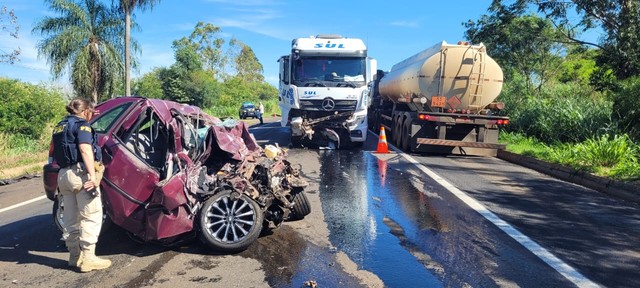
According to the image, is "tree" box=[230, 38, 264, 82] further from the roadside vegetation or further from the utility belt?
the utility belt

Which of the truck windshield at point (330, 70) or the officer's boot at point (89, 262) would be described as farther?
the truck windshield at point (330, 70)

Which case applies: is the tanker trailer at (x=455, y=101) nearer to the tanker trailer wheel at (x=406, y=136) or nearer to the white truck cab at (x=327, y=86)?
the tanker trailer wheel at (x=406, y=136)

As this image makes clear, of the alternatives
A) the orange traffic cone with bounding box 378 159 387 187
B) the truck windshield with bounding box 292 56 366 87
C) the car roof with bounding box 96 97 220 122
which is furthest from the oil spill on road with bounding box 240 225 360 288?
the truck windshield with bounding box 292 56 366 87

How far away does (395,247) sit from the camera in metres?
5.38

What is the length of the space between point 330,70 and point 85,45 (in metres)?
15.5

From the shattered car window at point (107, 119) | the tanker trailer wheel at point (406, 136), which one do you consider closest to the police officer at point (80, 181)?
the shattered car window at point (107, 119)

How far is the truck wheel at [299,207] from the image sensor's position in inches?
247

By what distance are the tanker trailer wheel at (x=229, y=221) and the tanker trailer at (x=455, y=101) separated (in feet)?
29.6

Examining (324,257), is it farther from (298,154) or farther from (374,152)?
(374,152)

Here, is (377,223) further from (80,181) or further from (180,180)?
(80,181)

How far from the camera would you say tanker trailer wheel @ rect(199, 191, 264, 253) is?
5.05 m

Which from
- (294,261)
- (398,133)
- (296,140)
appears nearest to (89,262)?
(294,261)

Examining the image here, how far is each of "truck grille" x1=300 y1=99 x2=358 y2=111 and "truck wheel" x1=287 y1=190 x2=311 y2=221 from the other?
26.3 feet

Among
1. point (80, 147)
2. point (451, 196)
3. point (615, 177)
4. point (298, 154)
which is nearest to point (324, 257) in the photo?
point (80, 147)
